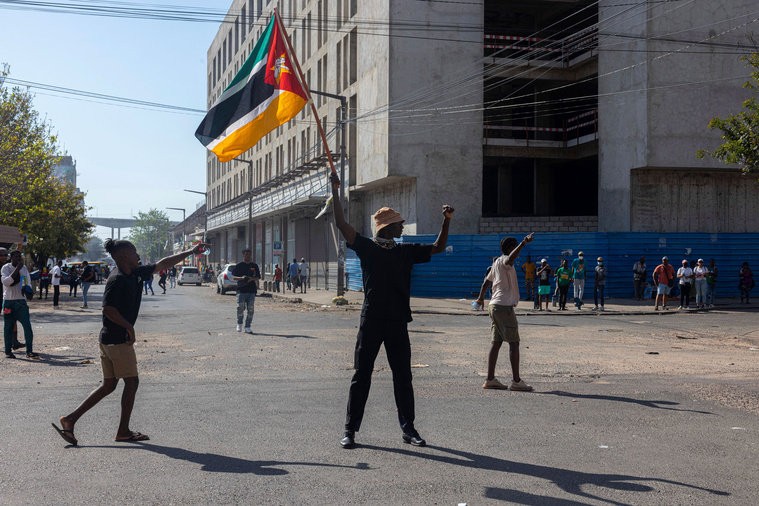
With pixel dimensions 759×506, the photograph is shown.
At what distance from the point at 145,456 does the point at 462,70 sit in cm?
2800

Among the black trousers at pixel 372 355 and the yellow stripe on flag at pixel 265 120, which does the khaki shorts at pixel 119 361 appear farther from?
the yellow stripe on flag at pixel 265 120

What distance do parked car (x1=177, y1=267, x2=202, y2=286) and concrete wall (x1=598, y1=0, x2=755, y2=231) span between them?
119 feet

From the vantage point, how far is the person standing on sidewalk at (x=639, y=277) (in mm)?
26891

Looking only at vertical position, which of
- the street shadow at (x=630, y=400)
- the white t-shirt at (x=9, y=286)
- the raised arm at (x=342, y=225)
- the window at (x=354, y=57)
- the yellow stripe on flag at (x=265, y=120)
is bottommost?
the street shadow at (x=630, y=400)

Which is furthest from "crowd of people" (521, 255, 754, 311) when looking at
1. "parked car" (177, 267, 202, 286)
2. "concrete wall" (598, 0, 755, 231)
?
"parked car" (177, 267, 202, 286)

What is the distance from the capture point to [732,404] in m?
7.51

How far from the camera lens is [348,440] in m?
5.67

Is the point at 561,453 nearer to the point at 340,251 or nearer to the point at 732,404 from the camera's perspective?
the point at 732,404

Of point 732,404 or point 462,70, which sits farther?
point 462,70

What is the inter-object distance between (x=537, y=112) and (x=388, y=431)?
3007 cm

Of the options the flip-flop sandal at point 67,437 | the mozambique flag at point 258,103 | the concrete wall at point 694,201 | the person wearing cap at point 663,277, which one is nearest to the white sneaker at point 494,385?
the flip-flop sandal at point 67,437

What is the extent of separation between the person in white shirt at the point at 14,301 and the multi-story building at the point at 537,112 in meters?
20.4

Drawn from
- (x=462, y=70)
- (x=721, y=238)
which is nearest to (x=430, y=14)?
(x=462, y=70)

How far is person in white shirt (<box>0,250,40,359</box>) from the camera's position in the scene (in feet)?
36.8
